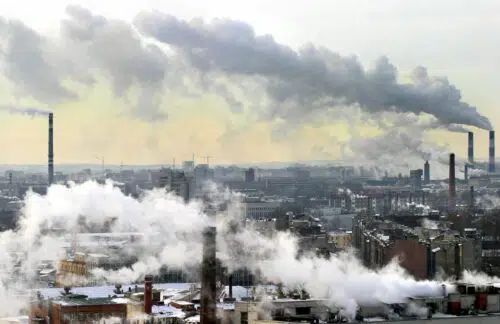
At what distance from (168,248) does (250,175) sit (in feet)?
123

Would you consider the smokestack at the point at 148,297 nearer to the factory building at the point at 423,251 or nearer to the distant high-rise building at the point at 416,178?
the factory building at the point at 423,251

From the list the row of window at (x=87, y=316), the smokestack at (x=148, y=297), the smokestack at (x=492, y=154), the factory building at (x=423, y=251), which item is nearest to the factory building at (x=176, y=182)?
the factory building at (x=423, y=251)

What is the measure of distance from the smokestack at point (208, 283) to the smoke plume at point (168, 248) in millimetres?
1999

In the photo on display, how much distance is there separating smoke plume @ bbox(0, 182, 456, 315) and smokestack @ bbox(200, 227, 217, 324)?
1999mm

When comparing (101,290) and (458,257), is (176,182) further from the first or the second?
(101,290)

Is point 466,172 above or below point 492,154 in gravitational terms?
below

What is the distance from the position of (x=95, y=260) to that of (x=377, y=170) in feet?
129

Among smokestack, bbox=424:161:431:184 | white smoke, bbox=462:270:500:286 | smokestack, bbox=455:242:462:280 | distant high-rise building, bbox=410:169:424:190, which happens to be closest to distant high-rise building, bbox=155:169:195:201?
smokestack, bbox=455:242:462:280

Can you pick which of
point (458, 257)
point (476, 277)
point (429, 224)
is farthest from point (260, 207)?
point (476, 277)

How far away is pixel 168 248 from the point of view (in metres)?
28.8

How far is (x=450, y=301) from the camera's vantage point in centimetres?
1888

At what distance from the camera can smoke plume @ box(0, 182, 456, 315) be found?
20016mm

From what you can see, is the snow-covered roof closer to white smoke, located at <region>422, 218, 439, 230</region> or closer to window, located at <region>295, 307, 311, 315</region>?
window, located at <region>295, 307, 311, 315</region>

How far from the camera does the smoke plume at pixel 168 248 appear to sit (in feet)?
65.7
